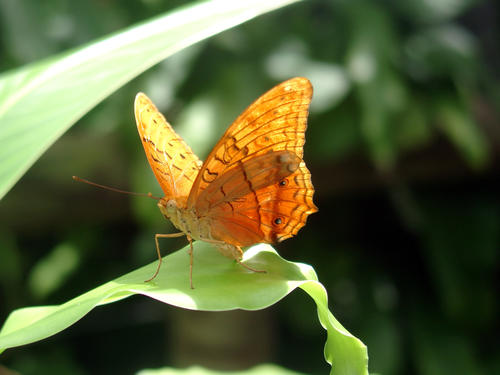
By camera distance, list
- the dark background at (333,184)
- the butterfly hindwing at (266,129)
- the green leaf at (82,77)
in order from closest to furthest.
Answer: the green leaf at (82,77) < the butterfly hindwing at (266,129) < the dark background at (333,184)

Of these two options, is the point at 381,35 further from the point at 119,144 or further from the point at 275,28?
the point at 119,144

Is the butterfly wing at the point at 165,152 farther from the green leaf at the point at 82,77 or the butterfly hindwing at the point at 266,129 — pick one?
the green leaf at the point at 82,77

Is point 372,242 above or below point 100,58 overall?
below

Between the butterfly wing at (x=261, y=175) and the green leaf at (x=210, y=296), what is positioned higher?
the butterfly wing at (x=261, y=175)

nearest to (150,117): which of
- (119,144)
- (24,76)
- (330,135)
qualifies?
(24,76)

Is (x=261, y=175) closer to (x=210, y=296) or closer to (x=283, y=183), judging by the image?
(x=283, y=183)

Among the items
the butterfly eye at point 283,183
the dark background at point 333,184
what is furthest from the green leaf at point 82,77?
the dark background at point 333,184

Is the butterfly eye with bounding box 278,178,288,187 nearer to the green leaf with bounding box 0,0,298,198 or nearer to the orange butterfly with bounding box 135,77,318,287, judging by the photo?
the orange butterfly with bounding box 135,77,318,287
